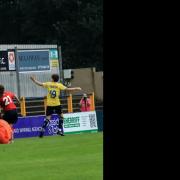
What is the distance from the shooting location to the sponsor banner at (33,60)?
137ft

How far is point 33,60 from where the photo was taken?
4197cm

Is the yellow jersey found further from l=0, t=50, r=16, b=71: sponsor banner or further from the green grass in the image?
l=0, t=50, r=16, b=71: sponsor banner

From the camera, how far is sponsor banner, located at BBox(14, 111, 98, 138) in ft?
84.9

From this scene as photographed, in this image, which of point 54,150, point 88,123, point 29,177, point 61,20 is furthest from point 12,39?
point 29,177

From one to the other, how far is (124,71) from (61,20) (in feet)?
191

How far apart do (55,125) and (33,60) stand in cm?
1634

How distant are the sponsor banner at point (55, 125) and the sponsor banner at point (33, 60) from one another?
14180mm

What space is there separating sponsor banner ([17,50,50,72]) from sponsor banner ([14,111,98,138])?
14.2 m

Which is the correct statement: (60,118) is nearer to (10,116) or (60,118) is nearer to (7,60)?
(10,116)

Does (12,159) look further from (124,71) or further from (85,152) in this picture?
(124,71)

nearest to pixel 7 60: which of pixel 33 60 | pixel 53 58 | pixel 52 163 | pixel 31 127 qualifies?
pixel 33 60

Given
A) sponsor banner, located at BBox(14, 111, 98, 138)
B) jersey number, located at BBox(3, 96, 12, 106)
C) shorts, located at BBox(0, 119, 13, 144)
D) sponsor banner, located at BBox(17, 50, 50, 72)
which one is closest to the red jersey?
jersey number, located at BBox(3, 96, 12, 106)

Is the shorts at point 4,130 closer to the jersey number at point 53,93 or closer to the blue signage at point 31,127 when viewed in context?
the jersey number at point 53,93

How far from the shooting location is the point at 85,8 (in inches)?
2299
